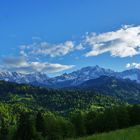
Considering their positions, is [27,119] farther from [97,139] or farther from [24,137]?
[97,139]

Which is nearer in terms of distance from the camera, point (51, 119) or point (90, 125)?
point (90, 125)

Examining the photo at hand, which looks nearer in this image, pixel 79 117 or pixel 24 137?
pixel 24 137

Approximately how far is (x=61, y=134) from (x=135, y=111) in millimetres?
26850

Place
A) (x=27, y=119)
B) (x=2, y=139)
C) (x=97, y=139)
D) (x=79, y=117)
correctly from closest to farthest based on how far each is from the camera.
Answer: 1. (x=97, y=139)
2. (x=27, y=119)
3. (x=79, y=117)
4. (x=2, y=139)

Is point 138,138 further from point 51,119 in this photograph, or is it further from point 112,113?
point 51,119

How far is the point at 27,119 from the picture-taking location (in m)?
107

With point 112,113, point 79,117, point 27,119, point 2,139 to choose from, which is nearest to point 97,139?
point 27,119

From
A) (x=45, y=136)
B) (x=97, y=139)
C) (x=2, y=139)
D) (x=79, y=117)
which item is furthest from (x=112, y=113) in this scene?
(x=97, y=139)

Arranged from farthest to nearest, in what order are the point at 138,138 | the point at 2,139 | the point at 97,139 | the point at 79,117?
the point at 2,139
the point at 79,117
the point at 97,139
the point at 138,138

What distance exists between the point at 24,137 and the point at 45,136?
414 inches

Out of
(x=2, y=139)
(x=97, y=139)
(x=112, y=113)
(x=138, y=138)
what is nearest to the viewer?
(x=138, y=138)

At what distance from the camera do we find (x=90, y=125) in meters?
120

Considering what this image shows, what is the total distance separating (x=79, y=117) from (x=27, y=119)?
23.9 m

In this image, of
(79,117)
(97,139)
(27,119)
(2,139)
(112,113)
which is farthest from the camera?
(2,139)
